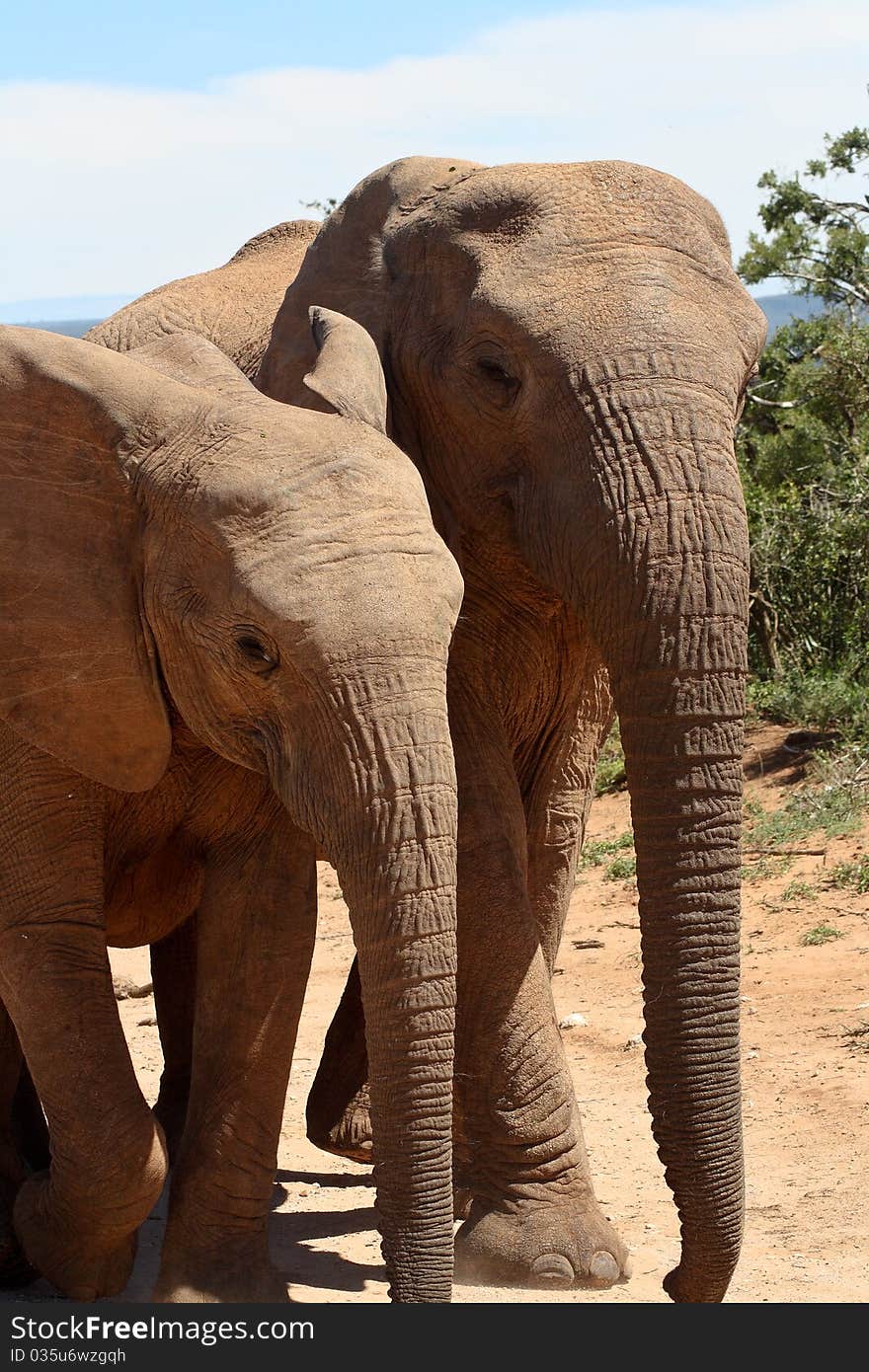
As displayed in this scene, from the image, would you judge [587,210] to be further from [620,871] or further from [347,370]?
[620,871]

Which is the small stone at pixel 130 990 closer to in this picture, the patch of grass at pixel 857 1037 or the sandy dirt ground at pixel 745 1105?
the sandy dirt ground at pixel 745 1105

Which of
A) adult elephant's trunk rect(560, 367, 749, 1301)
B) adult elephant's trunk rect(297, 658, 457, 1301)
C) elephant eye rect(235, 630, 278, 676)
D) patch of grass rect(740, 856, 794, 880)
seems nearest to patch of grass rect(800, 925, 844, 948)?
patch of grass rect(740, 856, 794, 880)

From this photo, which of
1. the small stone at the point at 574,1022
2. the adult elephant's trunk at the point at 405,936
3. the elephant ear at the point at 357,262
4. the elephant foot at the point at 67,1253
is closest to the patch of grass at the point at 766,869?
the small stone at the point at 574,1022

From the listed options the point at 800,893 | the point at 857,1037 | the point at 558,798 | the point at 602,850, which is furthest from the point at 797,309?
the point at 558,798

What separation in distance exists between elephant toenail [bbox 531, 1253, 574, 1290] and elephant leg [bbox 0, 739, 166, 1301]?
1.14m

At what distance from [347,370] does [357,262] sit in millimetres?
948

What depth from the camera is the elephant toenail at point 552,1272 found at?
552 centimetres

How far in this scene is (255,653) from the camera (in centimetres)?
432

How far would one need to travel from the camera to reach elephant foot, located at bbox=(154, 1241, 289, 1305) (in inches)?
195

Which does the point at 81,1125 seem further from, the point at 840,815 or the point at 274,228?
the point at 840,815

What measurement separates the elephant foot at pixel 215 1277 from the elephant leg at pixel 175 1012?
3.52ft

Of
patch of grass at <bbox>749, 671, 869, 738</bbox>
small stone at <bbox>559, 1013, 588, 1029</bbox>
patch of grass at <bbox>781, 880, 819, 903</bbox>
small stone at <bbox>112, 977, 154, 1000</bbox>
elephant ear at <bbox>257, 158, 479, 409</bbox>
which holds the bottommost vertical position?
small stone at <bbox>112, 977, 154, 1000</bbox>

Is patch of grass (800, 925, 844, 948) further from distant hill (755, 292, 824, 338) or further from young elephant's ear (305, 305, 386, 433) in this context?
young elephant's ear (305, 305, 386, 433)

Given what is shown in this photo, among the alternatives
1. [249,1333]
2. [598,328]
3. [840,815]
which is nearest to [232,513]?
[598,328]
